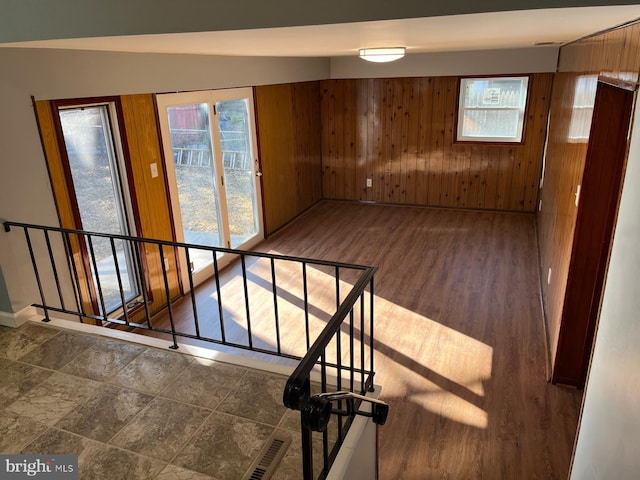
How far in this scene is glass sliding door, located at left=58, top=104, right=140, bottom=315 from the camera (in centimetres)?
327

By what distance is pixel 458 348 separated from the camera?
11.5 ft

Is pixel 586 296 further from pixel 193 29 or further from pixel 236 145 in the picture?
pixel 236 145

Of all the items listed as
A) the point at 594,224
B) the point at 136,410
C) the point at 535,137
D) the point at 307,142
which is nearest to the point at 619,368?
the point at 594,224

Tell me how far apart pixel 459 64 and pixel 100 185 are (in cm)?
486

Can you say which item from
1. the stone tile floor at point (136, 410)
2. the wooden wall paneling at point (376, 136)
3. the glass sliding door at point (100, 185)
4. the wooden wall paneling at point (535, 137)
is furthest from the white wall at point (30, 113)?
the wooden wall paneling at point (535, 137)

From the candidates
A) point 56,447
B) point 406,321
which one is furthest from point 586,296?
point 56,447

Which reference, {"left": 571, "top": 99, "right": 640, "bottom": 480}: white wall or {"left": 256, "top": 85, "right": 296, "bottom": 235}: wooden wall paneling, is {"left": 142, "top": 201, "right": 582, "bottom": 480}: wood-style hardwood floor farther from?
{"left": 571, "top": 99, "right": 640, "bottom": 480}: white wall

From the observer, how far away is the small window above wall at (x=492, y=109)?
635 cm

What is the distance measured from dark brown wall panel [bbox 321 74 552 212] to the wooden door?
13.3 feet

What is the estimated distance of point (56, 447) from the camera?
2.01m

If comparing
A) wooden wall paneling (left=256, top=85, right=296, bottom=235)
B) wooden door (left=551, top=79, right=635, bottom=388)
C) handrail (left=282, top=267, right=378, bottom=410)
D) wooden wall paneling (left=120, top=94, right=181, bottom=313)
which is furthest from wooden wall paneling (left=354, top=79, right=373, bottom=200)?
handrail (left=282, top=267, right=378, bottom=410)

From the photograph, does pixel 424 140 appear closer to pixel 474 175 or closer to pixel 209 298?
pixel 474 175

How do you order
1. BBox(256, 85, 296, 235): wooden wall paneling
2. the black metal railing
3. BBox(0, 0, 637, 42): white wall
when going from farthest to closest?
1. BBox(256, 85, 296, 235): wooden wall paneling
2. the black metal railing
3. BBox(0, 0, 637, 42): white wall

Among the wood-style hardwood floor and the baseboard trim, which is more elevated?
the baseboard trim
